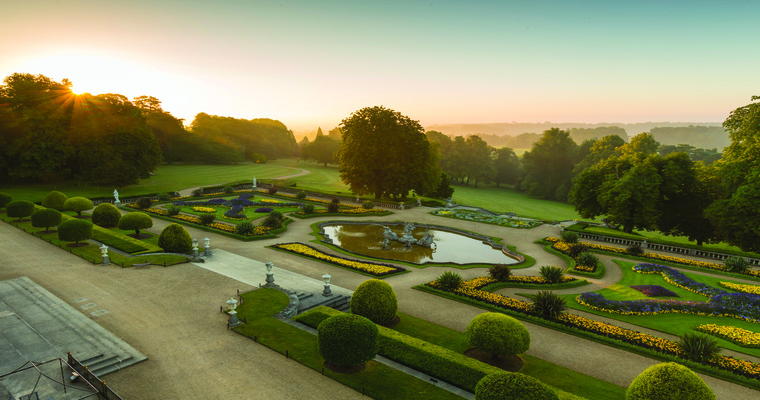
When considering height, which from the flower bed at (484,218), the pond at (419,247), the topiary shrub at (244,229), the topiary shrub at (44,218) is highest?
the topiary shrub at (44,218)

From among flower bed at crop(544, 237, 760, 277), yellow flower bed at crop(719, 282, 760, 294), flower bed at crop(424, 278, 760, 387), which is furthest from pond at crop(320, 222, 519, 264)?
yellow flower bed at crop(719, 282, 760, 294)

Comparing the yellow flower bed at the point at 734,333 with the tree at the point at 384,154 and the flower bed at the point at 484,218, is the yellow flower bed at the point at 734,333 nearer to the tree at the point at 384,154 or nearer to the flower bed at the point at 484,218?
the flower bed at the point at 484,218

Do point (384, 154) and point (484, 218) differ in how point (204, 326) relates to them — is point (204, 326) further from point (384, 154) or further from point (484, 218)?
point (384, 154)

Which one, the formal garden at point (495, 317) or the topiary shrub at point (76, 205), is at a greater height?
the topiary shrub at point (76, 205)

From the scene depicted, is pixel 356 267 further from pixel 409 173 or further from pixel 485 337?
pixel 409 173

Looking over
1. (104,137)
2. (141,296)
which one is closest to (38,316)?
(141,296)

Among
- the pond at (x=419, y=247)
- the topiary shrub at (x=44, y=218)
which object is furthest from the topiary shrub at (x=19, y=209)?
the pond at (x=419, y=247)
